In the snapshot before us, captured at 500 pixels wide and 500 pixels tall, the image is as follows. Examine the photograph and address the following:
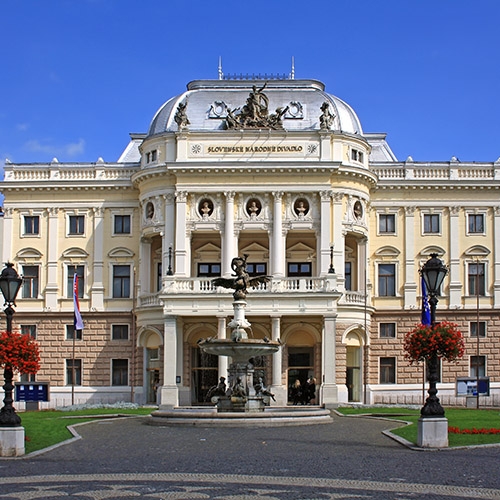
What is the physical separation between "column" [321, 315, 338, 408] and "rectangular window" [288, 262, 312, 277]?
24.0 feet

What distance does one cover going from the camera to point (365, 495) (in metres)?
Answer: 18.2

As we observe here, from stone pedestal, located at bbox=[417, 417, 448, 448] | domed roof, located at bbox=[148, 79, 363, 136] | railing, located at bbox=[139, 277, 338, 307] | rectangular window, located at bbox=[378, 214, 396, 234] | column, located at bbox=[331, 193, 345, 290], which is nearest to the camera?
stone pedestal, located at bbox=[417, 417, 448, 448]

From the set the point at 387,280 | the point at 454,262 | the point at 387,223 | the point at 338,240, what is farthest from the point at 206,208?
the point at 454,262

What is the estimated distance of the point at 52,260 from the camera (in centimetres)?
6569

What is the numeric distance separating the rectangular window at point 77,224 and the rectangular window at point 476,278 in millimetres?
26343

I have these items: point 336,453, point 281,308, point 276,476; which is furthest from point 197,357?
point 276,476

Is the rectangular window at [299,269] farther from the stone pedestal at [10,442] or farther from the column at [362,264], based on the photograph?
A: the stone pedestal at [10,442]

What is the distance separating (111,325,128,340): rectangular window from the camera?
64938mm

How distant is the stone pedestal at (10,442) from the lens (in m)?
25.5

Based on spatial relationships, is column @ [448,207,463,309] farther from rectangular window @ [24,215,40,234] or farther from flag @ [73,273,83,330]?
rectangular window @ [24,215,40,234]

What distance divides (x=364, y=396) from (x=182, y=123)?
68.7 feet

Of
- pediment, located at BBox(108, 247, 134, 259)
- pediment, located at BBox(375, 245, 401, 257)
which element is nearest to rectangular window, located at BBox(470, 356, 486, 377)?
pediment, located at BBox(375, 245, 401, 257)

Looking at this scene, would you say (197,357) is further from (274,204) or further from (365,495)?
(365,495)

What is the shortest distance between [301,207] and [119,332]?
14.8m
